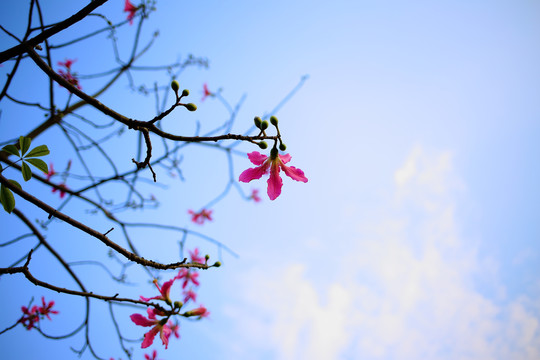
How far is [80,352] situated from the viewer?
7.55 ft

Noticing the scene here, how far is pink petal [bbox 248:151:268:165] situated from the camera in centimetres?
141

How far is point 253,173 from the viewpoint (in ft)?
4.85

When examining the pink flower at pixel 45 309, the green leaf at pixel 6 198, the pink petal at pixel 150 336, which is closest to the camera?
the green leaf at pixel 6 198

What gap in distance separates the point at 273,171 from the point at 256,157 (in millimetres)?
112

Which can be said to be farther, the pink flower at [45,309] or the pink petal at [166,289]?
the pink flower at [45,309]

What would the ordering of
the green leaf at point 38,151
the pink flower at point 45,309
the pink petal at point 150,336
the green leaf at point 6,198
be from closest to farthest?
1. the green leaf at point 6,198
2. the green leaf at point 38,151
3. the pink petal at point 150,336
4. the pink flower at point 45,309

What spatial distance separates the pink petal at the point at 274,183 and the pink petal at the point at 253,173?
5cm

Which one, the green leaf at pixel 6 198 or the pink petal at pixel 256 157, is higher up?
the pink petal at pixel 256 157

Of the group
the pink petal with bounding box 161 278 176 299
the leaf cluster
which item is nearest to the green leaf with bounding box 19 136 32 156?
the leaf cluster

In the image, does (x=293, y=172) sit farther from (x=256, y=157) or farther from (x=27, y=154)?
(x=27, y=154)

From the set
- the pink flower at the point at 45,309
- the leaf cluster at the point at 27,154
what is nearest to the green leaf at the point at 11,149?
→ the leaf cluster at the point at 27,154

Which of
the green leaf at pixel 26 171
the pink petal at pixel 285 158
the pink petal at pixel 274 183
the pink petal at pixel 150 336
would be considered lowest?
the pink petal at pixel 150 336

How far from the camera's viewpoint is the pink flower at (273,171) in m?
1.44

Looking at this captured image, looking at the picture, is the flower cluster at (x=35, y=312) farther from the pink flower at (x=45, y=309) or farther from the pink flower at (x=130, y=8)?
the pink flower at (x=130, y=8)
